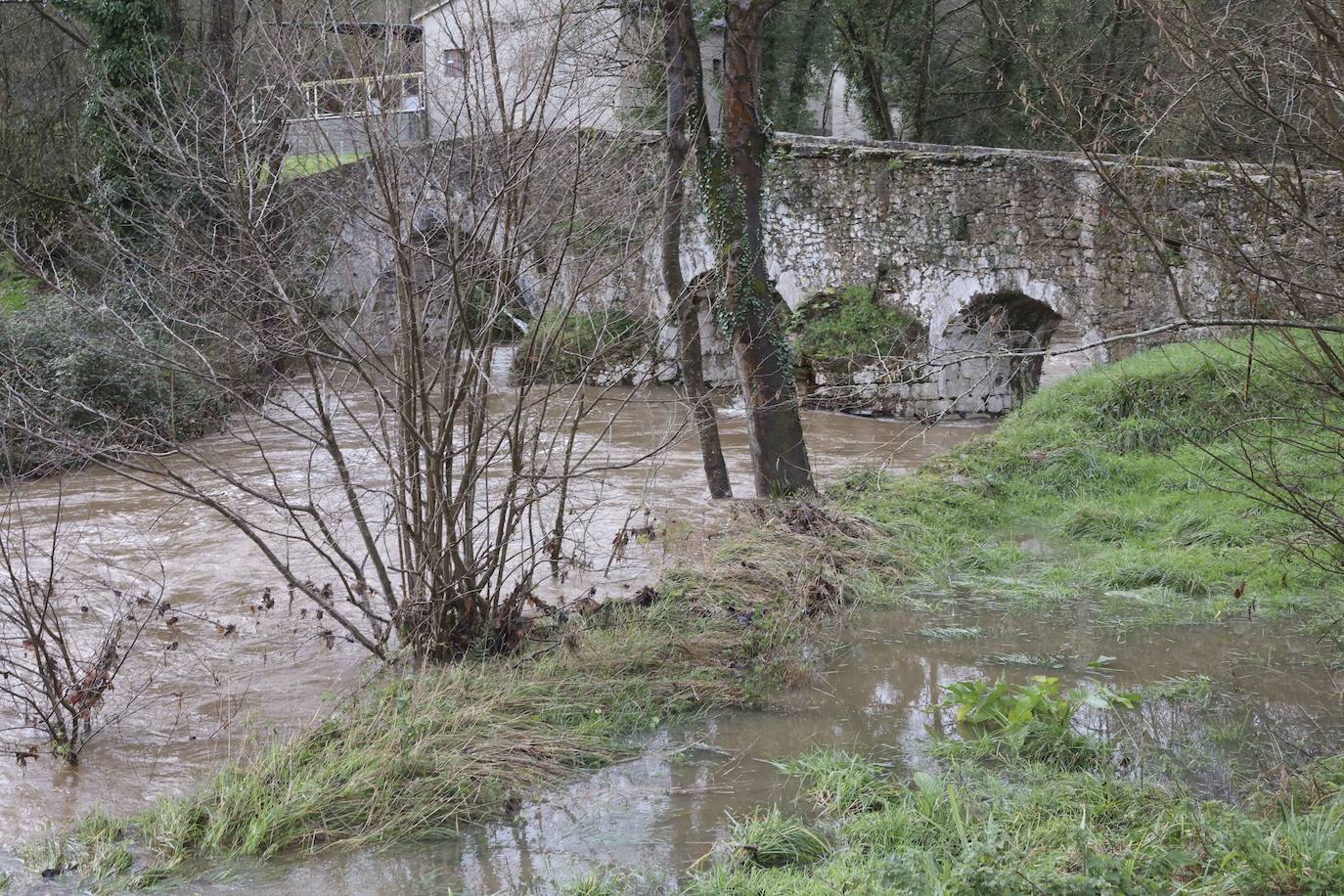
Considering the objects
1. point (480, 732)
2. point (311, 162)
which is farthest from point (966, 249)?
point (480, 732)

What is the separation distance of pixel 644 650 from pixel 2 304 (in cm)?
1389

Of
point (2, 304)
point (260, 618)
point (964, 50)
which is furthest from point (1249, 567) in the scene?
point (964, 50)

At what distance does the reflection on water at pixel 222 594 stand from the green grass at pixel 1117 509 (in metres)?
0.76

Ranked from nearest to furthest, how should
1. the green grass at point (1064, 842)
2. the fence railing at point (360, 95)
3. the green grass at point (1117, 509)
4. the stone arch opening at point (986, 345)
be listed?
1. the green grass at point (1064, 842)
2. the fence railing at point (360, 95)
3. the green grass at point (1117, 509)
4. the stone arch opening at point (986, 345)

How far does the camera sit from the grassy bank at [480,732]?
4188 mm

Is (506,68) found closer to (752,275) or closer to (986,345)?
(752,275)

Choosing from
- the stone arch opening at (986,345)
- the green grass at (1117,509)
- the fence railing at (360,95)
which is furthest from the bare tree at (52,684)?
the stone arch opening at (986,345)

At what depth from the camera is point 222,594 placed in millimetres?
8211

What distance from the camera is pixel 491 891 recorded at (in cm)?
382

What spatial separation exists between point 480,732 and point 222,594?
161 inches

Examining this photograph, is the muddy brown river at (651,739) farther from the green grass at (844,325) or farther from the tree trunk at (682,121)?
the green grass at (844,325)

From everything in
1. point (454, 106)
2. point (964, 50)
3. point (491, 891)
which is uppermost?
point (964, 50)

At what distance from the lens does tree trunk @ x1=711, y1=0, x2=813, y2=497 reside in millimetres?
8797

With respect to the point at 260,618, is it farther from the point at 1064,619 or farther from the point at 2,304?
the point at 2,304
